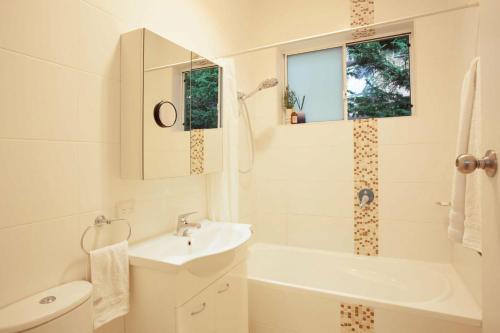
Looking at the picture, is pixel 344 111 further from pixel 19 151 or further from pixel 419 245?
pixel 19 151

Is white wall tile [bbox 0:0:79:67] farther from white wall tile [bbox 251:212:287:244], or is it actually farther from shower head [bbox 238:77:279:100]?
white wall tile [bbox 251:212:287:244]

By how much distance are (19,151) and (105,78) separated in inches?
19.2

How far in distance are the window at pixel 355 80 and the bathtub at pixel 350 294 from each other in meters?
1.24

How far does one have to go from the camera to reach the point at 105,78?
127 cm

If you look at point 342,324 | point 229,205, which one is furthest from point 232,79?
point 342,324

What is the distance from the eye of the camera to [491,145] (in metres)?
0.70

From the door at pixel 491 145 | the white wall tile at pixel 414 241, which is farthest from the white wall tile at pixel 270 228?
the door at pixel 491 145

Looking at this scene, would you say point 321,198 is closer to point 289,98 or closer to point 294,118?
point 294,118

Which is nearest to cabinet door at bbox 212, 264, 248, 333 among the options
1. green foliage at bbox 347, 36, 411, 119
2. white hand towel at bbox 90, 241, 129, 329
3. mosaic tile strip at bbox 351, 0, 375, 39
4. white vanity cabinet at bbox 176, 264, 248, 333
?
white vanity cabinet at bbox 176, 264, 248, 333

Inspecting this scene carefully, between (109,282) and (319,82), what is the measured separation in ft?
7.58

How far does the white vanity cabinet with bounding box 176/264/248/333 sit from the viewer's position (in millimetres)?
1195

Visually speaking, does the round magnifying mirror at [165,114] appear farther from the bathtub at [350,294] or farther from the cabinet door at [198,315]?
the bathtub at [350,294]

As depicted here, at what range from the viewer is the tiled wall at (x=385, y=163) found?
2045 millimetres

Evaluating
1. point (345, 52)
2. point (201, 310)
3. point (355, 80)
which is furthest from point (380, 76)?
point (201, 310)
